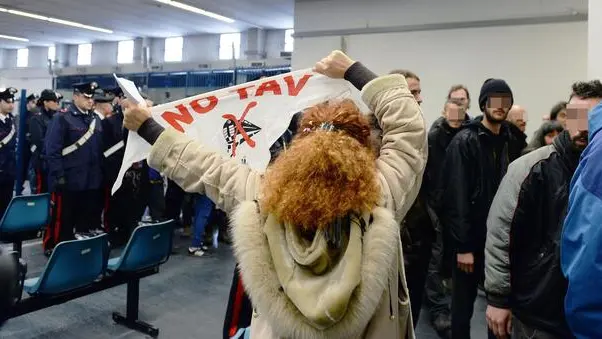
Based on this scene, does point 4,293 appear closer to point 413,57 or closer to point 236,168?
point 236,168

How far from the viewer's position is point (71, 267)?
2951 mm

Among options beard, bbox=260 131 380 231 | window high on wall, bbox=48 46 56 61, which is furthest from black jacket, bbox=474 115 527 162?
window high on wall, bbox=48 46 56 61

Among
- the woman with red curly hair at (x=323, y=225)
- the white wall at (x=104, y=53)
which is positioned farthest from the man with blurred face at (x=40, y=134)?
the white wall at (x=104, y=53)

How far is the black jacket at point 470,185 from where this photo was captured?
8.54ft

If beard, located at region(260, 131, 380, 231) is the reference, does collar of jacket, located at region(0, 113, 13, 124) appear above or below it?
above

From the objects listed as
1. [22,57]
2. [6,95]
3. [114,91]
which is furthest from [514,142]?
[22,57]

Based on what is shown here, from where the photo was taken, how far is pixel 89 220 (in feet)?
17.7

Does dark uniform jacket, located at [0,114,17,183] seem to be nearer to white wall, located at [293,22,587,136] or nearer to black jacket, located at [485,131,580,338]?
black jacket, located at [485,131,580,338]

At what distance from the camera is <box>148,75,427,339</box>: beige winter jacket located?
109 cm

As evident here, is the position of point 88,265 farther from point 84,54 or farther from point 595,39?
point 84,54

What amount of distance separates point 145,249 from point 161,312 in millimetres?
606

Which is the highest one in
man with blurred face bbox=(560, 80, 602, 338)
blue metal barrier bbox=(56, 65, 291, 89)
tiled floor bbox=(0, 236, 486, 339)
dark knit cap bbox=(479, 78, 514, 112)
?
blue metal barrier bbox=(56, 65, 291, 89)

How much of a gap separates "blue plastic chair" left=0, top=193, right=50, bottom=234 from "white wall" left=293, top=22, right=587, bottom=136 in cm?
606

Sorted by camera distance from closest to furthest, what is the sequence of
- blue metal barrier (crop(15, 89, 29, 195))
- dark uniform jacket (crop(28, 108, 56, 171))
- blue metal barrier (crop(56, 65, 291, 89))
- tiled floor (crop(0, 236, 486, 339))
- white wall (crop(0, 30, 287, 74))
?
tiled floor (crop(0, 236, 486, 339)) → blue metal barrier (crop(15, 89, 29, 195)) → dark uniform jacket (crop(28, 108, 56, 171)) → blue metal barrier (crop(56, 65, 291, 89)) → white wall (crop(0, 30, 287, 74))
